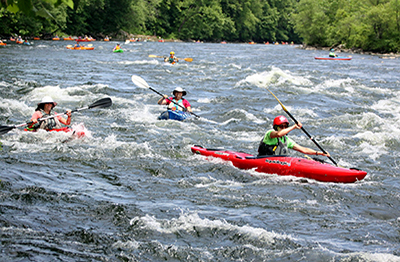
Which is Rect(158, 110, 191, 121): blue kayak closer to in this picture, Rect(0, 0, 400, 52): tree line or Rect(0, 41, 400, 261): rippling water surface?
Rect(0, 41, 400, 261): rippling water surface

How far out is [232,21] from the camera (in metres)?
87.3

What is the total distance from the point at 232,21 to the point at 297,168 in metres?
82.9

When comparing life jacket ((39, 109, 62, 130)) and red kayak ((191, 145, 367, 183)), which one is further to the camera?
life jacket ((39, 109, 62, 130))

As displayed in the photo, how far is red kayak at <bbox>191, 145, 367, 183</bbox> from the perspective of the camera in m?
7.11

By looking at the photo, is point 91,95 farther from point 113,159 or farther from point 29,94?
point 113,159

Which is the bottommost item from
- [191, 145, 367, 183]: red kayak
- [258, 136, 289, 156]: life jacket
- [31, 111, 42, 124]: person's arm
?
[191, 145, 367, 183]: red kayak

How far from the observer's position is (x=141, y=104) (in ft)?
47.8

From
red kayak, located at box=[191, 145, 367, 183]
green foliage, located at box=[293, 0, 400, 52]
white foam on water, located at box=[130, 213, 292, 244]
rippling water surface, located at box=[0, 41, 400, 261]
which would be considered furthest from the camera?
green foliage, located at box=[293, 0, 400, 52]

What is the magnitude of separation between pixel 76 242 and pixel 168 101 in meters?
8.03

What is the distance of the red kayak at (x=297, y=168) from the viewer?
711 cm

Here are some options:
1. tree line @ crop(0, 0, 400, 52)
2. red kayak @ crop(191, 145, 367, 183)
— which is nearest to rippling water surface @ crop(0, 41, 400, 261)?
red kayak @ crop(191, 145, 367, 183)

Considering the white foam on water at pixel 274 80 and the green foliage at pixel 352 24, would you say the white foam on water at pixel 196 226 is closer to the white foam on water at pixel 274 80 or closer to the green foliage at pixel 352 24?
the white foam on water at pixel 274 80

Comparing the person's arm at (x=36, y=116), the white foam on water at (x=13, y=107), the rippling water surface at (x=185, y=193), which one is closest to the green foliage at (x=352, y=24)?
the rippling water surface at (x=185, y=193)

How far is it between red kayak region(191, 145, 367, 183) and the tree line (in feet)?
40.6
